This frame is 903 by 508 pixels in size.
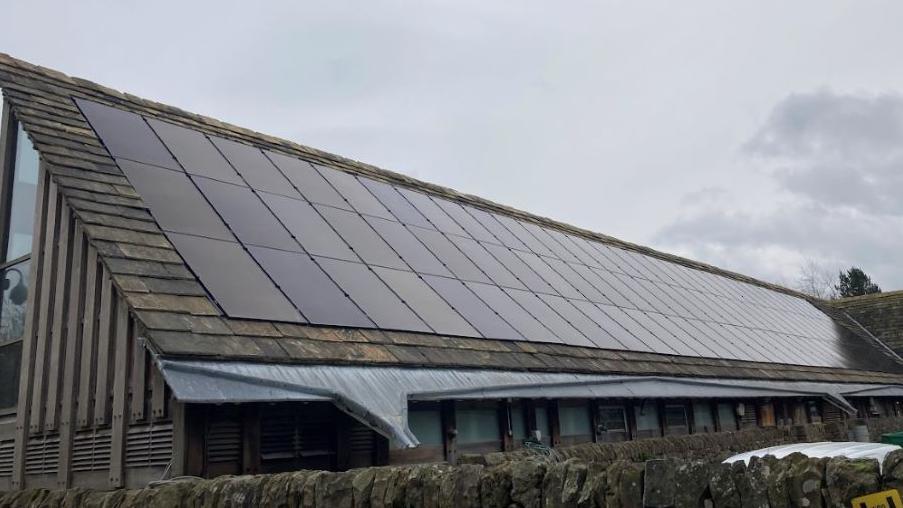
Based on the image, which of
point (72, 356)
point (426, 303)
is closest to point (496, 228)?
point (426, 303)

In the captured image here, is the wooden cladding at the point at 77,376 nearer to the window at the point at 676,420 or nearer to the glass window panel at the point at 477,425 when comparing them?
the glass window panel at the point at 477,425

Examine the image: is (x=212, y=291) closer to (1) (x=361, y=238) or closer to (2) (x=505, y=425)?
(1) (x=361, y=238)

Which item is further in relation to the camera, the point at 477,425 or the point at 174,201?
the point at 174,201

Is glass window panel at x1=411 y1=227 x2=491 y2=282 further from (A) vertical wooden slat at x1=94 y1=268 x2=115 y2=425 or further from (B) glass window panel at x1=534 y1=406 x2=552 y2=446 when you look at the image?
(A) vertical wooden slat at x1=94 y1=268 x2=115 y2=425

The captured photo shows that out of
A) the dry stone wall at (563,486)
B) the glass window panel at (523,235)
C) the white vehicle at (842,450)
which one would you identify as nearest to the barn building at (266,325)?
the glass window panel at (523,235)

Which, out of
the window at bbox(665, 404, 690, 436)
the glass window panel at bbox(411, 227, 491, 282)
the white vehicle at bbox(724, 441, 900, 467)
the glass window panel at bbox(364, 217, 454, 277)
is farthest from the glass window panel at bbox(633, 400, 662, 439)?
the white vehicle at bbox(724, 441, 900, 467)

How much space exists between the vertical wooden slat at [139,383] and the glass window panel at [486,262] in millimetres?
6915

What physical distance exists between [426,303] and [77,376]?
448 centimetres

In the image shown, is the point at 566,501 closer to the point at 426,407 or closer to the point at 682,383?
the point at 426,407

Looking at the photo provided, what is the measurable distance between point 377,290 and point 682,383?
5544 mm

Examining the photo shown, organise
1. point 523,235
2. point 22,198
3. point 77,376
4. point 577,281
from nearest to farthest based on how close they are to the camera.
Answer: point 77,376
point 22,198
point 577,281
point 523,235

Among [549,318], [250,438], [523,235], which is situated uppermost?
[523,235]

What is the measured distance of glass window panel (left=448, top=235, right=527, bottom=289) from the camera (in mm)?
13617

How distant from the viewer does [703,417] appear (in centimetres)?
1391
